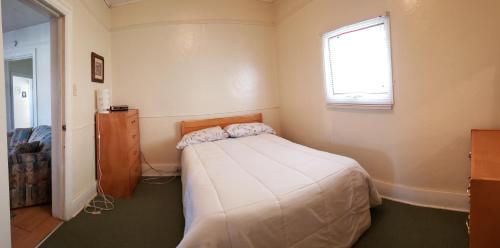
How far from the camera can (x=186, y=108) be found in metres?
3.41

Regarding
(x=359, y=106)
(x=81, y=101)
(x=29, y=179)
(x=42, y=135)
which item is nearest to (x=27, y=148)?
(x=29, y=179)

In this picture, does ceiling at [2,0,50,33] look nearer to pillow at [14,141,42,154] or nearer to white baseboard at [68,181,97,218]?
pillow at [14,141,42,154]

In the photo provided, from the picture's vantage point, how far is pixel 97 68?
9.25ft

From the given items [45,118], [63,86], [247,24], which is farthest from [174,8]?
[45,118]

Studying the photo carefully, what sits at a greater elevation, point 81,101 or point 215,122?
point 81,101

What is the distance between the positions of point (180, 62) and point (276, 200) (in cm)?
267

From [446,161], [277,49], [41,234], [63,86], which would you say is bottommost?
[41,234]

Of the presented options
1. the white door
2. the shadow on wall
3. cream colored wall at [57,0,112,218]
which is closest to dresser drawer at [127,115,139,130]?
cream colored wall at [57,0,112,218]

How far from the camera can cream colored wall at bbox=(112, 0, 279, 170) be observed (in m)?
3.28

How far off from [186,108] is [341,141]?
7.03ft

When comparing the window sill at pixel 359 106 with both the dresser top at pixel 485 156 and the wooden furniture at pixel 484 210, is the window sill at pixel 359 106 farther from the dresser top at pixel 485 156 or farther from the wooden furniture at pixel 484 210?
the wooden furniture at pixel 484 210

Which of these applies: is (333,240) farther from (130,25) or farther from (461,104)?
(130,25)

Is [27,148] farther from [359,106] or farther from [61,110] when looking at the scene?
[359,106]

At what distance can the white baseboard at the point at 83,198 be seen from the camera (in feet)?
7.40
